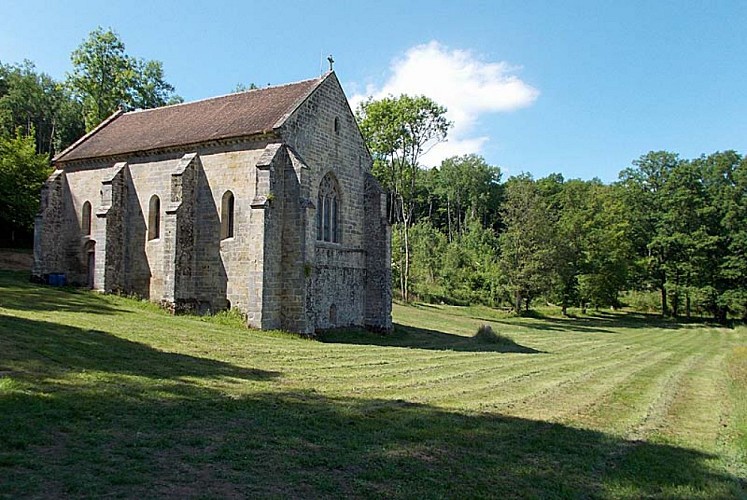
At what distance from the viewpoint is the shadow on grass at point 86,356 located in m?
10.9

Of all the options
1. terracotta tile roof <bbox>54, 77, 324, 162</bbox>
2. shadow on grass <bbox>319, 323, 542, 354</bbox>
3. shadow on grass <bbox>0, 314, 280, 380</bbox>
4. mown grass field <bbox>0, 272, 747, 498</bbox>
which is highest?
terracotta tile roof <bbox>54, 77, 324, 162</bbox>

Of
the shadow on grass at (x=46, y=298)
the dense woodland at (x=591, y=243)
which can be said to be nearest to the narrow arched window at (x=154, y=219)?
the shadow on grass at (x=46, y=298)

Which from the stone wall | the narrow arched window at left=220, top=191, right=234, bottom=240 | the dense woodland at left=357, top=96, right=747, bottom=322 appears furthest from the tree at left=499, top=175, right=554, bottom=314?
the narrow arched window at left=220, top=191, right=234, bottom=240

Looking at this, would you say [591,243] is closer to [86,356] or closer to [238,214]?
[238,214]

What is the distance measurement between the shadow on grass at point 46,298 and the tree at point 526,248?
31.3 meters

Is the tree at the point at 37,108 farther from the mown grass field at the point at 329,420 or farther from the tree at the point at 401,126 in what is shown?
the mown grass field at the point at 329,420

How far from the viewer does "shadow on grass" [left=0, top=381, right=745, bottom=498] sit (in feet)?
19.6

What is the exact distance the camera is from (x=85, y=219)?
2895 centimetres

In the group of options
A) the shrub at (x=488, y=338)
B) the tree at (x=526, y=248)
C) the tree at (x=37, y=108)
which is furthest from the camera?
the tree at (x=37, y=108)

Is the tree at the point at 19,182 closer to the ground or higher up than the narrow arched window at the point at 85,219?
higher up

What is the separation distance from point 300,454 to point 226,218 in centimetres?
1780

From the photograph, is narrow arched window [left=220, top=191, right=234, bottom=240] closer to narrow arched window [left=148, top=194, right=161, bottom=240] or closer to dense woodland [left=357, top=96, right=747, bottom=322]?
narrow arched window [left=148, top=194, right=161, bottom=240]

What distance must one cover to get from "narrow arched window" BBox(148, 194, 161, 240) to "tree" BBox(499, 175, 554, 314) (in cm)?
2874

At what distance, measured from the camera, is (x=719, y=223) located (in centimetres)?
5341
